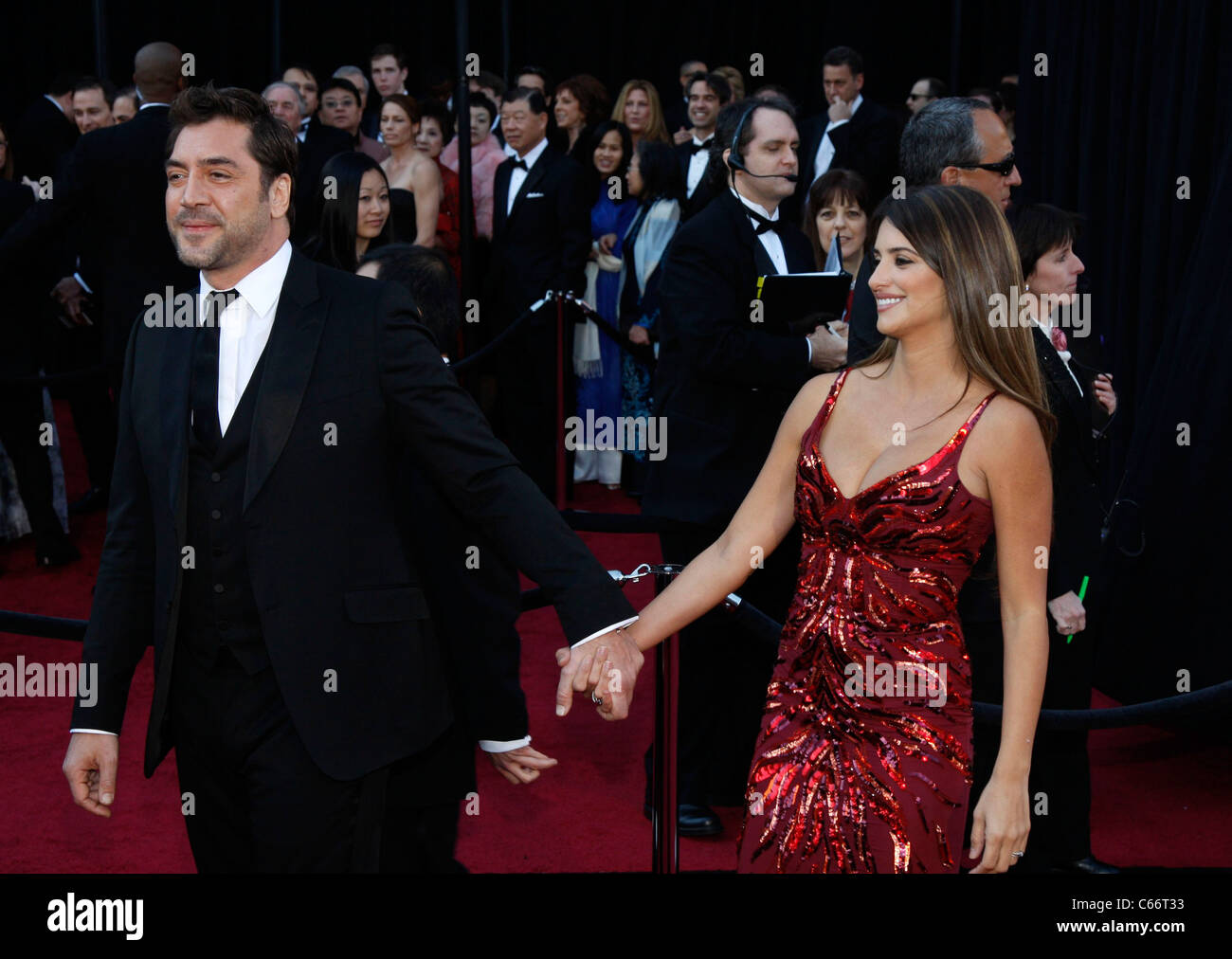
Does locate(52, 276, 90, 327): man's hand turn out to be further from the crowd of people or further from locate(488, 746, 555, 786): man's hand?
locate(488, 746, 555, 786): man's hand

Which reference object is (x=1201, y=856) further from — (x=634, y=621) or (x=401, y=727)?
(x=401, y=727)

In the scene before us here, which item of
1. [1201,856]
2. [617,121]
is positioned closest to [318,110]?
[617,121]

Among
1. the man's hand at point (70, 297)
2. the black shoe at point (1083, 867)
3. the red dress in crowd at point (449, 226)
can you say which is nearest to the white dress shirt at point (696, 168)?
the red dress in crowd at point (449, 226)

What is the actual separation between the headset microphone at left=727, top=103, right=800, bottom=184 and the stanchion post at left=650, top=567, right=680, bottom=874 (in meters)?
1.42

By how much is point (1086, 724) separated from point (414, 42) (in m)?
11.3

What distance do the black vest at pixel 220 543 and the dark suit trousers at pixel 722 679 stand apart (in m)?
1.90

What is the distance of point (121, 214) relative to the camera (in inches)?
230

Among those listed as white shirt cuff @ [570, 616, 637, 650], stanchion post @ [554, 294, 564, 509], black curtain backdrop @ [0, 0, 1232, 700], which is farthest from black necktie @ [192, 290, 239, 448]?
stanchion post @ [554, 294, 564, 509]

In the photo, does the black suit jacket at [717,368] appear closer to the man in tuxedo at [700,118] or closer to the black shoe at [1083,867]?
the black shoe at [1083,867]

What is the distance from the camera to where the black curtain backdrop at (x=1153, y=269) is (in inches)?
180

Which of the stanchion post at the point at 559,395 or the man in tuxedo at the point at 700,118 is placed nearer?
the stanchion post at the point at 559,395

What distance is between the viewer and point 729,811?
430cm

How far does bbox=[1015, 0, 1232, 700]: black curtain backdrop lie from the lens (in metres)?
4.58
